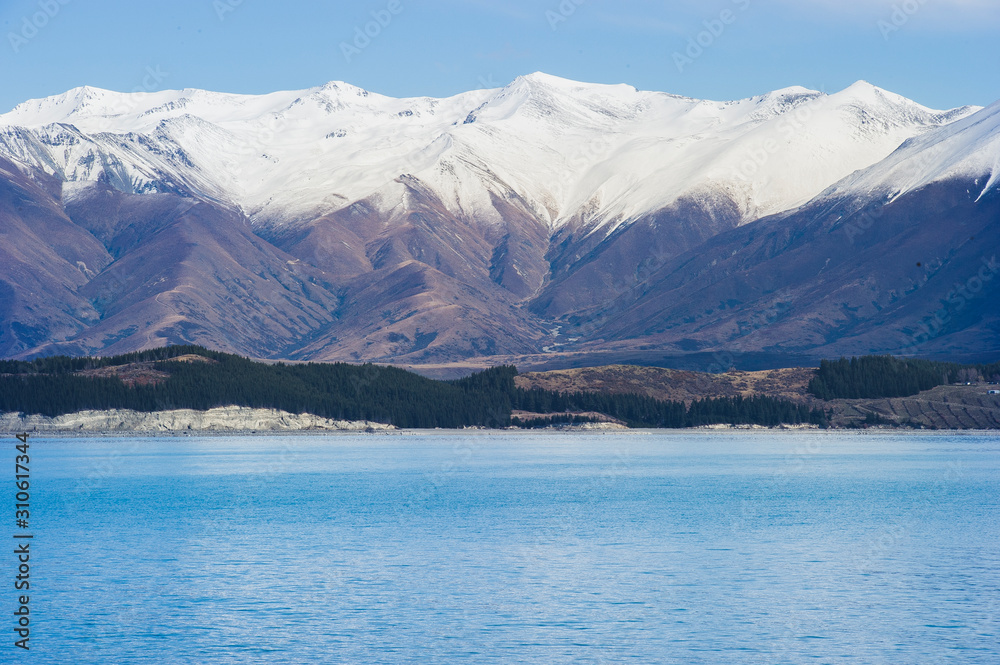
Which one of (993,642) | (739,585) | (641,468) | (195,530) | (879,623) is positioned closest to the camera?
(993,642)

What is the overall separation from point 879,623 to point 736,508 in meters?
41.4

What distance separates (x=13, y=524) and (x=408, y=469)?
5677cm

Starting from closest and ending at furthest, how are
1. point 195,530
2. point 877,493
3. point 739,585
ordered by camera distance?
point 739,585, point 195,530, point 877,493

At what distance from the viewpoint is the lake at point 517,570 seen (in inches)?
1778

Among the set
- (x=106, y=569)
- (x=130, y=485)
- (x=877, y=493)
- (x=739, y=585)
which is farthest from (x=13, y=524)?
(x=877, y=493)

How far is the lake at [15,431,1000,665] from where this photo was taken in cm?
4516

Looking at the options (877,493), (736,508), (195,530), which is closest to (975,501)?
(877,493)

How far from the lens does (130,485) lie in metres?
115

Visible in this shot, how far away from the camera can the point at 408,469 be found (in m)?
134

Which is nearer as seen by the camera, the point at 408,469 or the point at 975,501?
the point at 975,501

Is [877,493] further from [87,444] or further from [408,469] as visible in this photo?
[87,444]

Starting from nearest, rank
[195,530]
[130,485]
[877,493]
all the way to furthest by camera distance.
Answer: [195,530]
[877,493]
[130,485]

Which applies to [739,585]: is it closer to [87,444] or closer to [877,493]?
[877,493]

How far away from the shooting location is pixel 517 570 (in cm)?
6050
